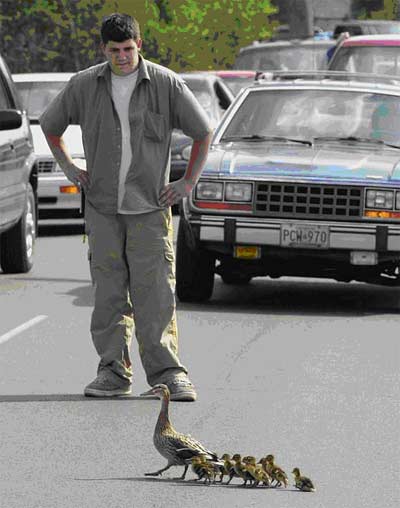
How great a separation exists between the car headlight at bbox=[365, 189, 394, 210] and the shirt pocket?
4.02m

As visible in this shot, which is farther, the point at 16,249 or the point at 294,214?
the point at 16,249

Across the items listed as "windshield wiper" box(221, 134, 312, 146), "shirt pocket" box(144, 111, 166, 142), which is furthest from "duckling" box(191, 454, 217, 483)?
"windshield wiper" box(221, 134, 312, 146)

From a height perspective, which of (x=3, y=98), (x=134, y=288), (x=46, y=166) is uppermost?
(x=134, y=288)

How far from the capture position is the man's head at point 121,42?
30.1 ft

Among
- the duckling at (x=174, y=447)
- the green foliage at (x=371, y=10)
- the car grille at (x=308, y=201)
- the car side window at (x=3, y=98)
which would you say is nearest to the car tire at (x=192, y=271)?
the car grille at (x=308, y=201)

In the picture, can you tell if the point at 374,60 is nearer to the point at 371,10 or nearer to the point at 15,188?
the point at 15,188

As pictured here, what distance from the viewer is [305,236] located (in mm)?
13242

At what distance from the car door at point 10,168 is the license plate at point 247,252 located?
2.33 m

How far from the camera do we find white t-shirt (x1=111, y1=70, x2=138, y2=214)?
9352mm

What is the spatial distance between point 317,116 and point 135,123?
5.23 metres

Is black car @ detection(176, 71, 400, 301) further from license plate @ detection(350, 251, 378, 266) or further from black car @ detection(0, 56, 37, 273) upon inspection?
black car @ detection(0, 56, 37, 273)

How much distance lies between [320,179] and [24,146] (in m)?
3.55

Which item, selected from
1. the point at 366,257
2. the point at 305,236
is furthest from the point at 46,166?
the point at 366,257

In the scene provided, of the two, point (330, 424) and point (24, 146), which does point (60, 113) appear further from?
point (24, 146)
